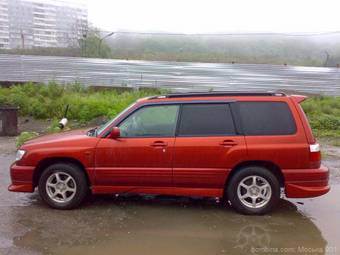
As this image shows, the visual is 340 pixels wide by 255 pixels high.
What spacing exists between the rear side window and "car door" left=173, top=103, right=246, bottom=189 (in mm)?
204

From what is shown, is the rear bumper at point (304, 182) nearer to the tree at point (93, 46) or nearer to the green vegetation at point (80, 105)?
the green vegetation at point (80, 105)

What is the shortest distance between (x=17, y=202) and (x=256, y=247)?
11.9ft

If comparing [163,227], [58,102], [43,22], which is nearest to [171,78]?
[58,102]

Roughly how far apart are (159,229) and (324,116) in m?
9.66

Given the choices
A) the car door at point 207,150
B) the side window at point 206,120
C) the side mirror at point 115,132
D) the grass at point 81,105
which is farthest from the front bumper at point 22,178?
the grass at point 81,105

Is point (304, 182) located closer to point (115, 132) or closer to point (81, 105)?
point (115, 132)

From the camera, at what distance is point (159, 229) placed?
564 cm

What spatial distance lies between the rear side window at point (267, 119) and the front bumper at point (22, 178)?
122 inches

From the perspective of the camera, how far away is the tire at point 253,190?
6062 mm

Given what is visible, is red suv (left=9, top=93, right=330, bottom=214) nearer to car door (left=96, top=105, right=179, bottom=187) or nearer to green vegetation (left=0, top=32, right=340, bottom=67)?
car door (left=96, top=105, right=179, bottom=187)

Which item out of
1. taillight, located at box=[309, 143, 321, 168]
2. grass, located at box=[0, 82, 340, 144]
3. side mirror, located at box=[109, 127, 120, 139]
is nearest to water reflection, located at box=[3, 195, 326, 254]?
taillight, located at box=[309, 143, 321, 168]

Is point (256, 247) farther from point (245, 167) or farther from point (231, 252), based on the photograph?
point (245, 167)

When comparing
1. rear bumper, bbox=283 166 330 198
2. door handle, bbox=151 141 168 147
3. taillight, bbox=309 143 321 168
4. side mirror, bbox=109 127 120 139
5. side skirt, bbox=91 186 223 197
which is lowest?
side skirt, bbox=91 186 223 197

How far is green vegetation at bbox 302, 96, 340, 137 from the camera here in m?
13.0
